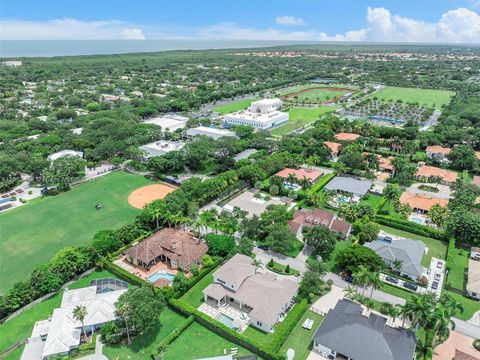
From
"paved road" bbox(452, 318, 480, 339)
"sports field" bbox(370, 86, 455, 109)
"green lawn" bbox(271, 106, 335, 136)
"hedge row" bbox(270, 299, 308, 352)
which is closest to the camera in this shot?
"hedge row" bbox(270, 299, 308, 352)

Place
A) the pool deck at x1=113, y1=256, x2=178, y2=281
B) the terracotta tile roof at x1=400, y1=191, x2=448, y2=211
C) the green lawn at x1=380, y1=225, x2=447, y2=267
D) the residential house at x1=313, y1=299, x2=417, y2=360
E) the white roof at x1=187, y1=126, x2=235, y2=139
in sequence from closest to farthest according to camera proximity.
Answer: the residential house at x1=313, y1=299, x2=417, y2=360
the pool deck at x1=113, y1=256, x2=178, y2=281
the green lawn at x1=380, y1=225, x2=447, y2=267
the terracotta tile roof at x1=400, y1=191, x2=448, y2=211
the white roof at x1=187, y1=126, x2=235, y2=139

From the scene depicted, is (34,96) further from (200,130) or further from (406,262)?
(406,262)

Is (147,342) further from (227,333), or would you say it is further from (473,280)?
(473,280)

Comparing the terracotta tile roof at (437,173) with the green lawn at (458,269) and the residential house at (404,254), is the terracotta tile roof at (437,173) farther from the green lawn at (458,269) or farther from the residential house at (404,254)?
the residential house at (404,254)

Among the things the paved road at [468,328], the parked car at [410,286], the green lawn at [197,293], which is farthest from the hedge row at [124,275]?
the paved road at [468,328]

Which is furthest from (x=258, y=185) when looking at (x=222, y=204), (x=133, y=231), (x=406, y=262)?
(x=406, y=262)

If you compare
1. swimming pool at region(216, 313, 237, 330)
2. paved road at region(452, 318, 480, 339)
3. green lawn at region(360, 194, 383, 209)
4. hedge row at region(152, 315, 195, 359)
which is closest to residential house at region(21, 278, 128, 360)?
hedge row at region(152, 315, 195, 359)

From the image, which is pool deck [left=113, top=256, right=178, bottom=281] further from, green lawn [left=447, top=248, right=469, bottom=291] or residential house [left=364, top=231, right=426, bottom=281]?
green lawn [left=447, top=248, right=469, bottom=291]
